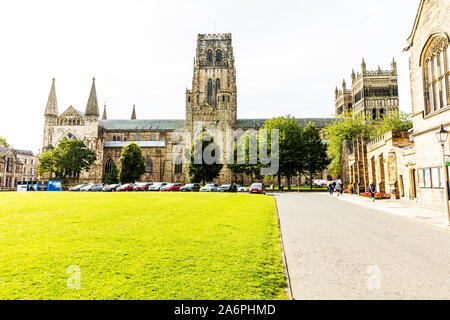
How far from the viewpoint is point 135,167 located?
56.8 m

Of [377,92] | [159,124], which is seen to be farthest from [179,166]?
[377,92]

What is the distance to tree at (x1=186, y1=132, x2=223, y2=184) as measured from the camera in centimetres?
4928

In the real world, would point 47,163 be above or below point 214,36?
below

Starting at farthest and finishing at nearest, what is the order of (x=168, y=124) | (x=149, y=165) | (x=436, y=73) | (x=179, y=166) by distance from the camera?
(x=168, y=124) → (x=149, y=165) → (x=179, y=166) → (x=436, y=73)

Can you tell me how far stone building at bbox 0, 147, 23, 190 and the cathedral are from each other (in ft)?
47.6

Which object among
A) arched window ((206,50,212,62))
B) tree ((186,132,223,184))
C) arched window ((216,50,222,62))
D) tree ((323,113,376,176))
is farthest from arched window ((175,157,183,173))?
tree ((323,113,376,176))

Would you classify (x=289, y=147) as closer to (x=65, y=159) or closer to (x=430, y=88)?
(x=430, y=88)

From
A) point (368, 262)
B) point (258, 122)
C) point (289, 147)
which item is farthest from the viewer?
point (258, 122)

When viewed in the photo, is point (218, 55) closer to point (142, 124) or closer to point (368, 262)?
point (142, 124)

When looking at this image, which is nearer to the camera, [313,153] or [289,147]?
[289,147]

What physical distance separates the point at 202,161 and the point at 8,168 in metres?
59.8

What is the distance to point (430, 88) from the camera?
17266 millimetres

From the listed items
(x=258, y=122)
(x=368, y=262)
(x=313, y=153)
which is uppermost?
(x=258, y=122)

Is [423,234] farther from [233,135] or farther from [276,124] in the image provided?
[233,135]
